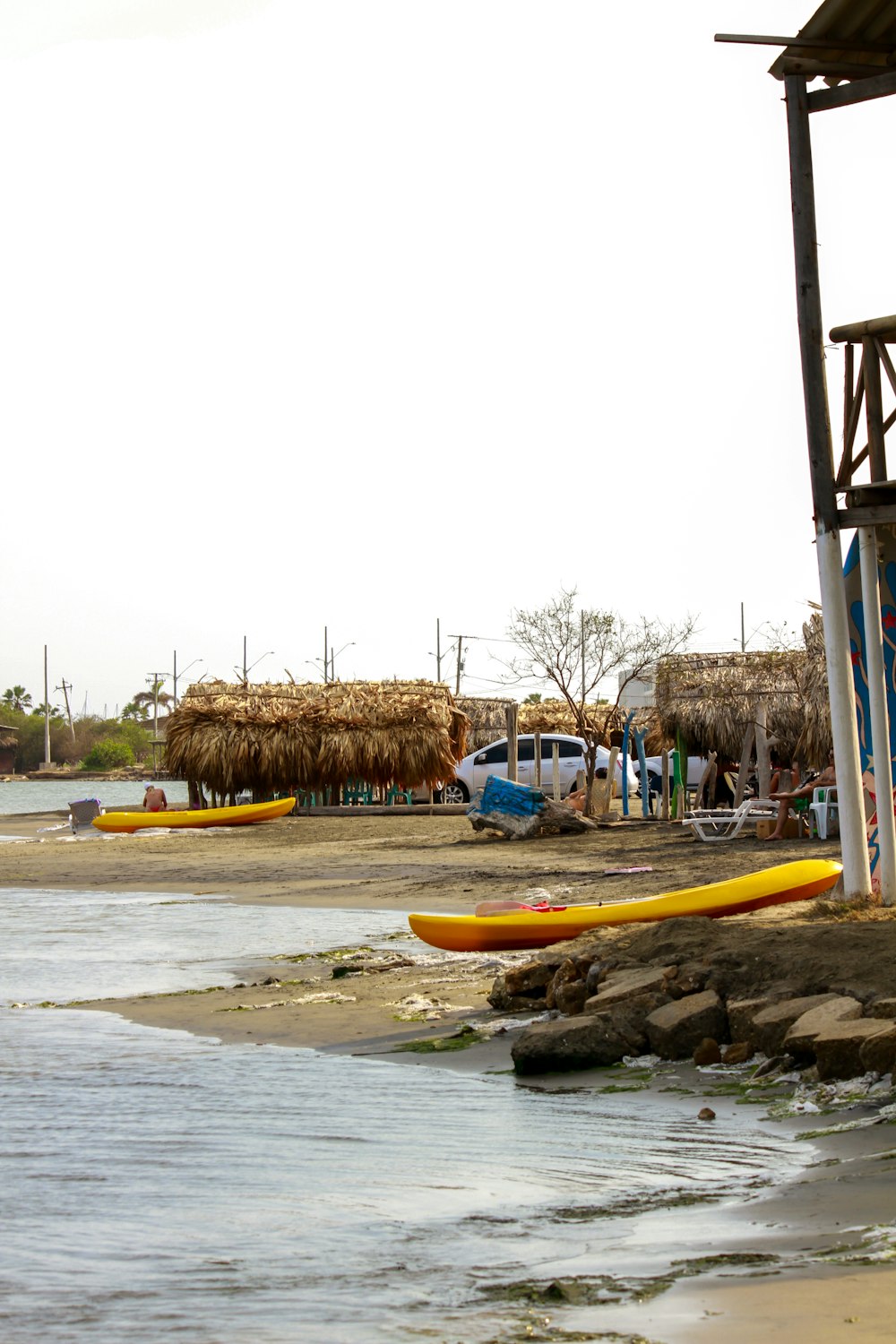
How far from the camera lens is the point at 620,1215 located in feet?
14.7

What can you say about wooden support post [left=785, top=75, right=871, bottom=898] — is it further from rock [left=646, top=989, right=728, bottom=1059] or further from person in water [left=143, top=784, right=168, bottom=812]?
person in water [left=143, top=784, right=168, bottom=812]

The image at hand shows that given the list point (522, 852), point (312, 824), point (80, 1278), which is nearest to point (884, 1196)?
point (80, 1278)

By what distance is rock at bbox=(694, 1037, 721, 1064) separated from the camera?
668cm

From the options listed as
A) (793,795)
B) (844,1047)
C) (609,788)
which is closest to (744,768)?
(609,788)

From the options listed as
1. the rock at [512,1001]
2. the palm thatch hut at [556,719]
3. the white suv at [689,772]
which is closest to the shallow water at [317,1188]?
the rock at [512,1001]

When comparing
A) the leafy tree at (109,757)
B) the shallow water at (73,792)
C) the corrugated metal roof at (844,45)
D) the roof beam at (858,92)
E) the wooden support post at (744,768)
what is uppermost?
the corrugated metal roof at (844,45)

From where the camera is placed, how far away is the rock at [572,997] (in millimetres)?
7910

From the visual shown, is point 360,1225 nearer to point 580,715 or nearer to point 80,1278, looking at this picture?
point 80,1278

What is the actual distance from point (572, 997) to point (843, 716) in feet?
9.09

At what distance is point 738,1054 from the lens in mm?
6586

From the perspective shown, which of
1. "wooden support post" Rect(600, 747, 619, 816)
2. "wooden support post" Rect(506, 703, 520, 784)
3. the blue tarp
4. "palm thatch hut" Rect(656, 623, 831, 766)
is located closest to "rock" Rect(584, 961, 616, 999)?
the blue tarp

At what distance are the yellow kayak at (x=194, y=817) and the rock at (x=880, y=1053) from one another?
23.2 m

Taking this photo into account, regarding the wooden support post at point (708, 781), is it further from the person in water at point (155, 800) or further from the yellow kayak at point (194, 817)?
the person in water at point (155, 800)

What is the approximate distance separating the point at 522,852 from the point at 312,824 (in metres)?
8.77
